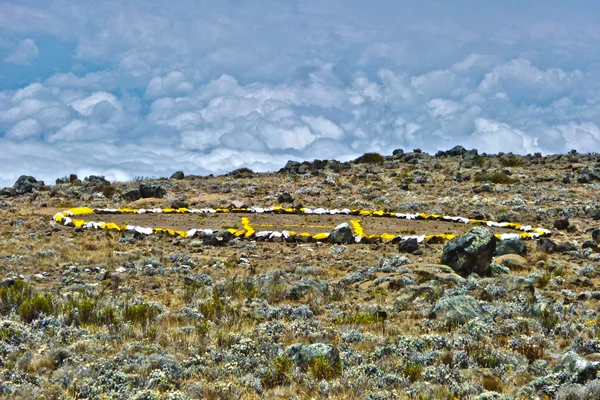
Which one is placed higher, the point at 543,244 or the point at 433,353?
the point at 543,244

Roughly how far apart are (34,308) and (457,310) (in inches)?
347

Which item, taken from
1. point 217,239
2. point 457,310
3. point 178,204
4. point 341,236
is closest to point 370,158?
point 178,204

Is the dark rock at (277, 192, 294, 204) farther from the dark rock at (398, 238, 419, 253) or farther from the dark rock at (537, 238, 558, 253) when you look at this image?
the dark rock at (537, 238, 558, 253)

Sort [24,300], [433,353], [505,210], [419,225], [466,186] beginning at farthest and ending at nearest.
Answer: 1. [466,186]
2. [505,210]
3. [419,225]
4. [24,300]
5. [433,353]

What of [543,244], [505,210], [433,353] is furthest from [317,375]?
[505,210]

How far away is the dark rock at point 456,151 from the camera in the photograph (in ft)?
244

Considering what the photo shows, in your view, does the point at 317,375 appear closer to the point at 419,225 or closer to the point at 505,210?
the point at 419,225

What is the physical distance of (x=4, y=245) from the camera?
2250cm

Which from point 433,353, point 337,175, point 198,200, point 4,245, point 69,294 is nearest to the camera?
point 433,353

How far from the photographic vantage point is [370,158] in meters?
67.8

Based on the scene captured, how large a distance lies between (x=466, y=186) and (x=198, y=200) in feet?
65.4

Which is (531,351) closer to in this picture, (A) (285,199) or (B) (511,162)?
(A) (285,199)

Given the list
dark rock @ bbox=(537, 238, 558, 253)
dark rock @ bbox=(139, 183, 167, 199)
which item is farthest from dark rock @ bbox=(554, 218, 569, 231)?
dark rock @ bbox=(139, 183, 167, 199)

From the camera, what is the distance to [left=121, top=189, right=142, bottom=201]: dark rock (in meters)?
39.1
